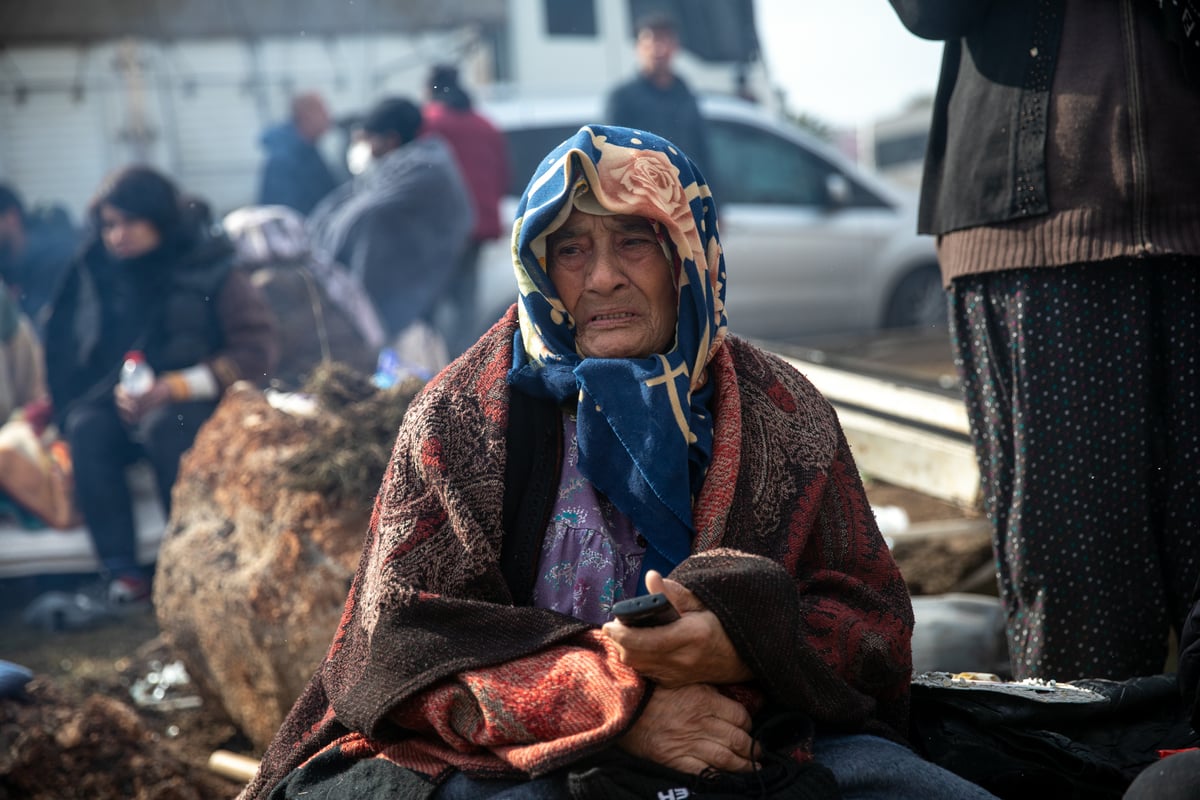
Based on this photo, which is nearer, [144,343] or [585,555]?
[585,555]

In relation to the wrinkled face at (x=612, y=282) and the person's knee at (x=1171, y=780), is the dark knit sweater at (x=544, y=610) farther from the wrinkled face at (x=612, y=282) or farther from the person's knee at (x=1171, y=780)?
the person's knee at (x=1171, y=780)

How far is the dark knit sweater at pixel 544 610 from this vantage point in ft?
6.42

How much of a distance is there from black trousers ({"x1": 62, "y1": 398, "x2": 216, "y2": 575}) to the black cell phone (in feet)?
14.2

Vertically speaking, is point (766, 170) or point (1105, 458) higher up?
point (766, 170)

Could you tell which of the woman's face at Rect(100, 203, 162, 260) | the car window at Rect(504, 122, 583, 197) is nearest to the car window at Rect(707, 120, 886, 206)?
the car window at Rect(504, 122, 583, 197)

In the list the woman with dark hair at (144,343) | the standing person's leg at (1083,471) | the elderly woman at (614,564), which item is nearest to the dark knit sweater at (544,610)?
the elderly woman at (614,564)

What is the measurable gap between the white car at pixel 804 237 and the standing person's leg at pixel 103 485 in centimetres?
378

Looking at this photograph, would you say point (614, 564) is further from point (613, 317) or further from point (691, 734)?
point (613, 317)

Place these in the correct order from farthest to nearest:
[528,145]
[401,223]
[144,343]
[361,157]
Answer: [528,145] < [361,157] < [401,223] < [144,343]

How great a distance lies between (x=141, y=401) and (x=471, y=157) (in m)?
2.88

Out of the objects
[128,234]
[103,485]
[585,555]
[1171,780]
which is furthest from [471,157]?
[1171,780]

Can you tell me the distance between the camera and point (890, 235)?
9328mm

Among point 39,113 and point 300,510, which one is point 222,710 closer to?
point 300,510

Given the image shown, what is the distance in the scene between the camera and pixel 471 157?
7.80 metres
